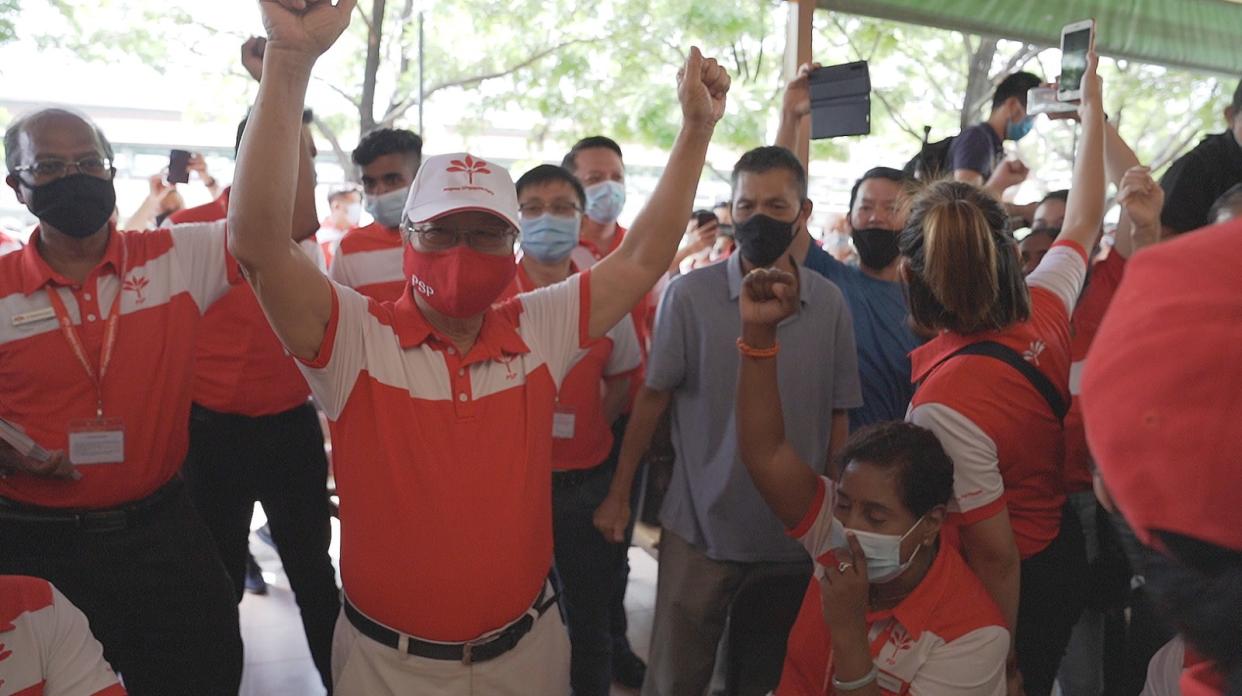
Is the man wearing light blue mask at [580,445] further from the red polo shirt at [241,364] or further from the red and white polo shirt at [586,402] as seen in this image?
the red polo shirt at [241,364]

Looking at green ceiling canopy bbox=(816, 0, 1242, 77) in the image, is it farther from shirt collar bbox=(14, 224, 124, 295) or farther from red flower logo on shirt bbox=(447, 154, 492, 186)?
shirt collar bbox=(14, 224, 124, 295)

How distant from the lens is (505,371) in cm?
161

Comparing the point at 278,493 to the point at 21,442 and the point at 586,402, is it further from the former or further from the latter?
the point at 586,402

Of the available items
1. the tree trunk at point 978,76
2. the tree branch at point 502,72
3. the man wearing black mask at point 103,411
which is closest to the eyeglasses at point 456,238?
the man wearing black mask at point 103,411

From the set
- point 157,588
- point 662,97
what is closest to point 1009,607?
point 157,588

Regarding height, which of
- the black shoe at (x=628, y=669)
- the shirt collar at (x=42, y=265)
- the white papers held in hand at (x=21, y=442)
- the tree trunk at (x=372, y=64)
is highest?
the tree trunk at (x=372, y=64)

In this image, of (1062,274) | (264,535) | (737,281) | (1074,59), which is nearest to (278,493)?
(737,281)

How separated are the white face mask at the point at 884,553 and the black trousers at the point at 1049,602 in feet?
1.27

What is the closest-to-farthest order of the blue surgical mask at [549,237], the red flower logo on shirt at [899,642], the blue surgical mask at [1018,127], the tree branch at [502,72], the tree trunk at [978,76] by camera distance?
the red flower logo on shirt at [899,642], the blue surgical mask at [549,237], the blue surgical mask at [1018,127], the tree branch at [502,72], the tree trunk at [978,76]

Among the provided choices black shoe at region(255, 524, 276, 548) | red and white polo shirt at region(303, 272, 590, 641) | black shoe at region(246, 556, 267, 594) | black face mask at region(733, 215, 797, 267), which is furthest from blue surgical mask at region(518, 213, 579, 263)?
black shoe at region(255, 524, 276, 548)

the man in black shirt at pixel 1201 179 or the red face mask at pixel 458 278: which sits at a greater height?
the man in black shirt at pixel 1201 179

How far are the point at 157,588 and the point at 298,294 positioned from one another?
1131 mm

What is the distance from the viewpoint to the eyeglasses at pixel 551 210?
276 cm

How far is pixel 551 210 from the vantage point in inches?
108
